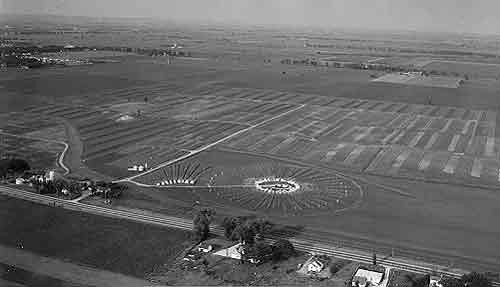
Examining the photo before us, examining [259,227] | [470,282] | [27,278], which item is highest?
[259,227]

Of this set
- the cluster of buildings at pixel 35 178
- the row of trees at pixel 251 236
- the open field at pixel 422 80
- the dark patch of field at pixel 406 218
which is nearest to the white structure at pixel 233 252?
the row of trees at pixel 251 236

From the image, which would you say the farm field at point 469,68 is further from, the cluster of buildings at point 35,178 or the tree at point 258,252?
the tree at point 258,252

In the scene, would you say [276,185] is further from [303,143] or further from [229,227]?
[303,143]

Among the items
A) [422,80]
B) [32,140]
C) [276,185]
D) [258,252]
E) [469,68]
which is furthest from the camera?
[469,68]

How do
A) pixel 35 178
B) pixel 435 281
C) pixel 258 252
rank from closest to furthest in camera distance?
1. pixel 435 281
2. pixel 258 252
3. pixel 35 178

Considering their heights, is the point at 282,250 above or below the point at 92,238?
above

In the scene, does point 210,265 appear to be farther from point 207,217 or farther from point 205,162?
point 205,162

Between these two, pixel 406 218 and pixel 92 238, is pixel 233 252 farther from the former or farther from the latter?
pixel 406 218

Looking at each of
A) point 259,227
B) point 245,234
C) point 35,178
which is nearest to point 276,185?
point 259,227

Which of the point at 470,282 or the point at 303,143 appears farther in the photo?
the point at 303,143
